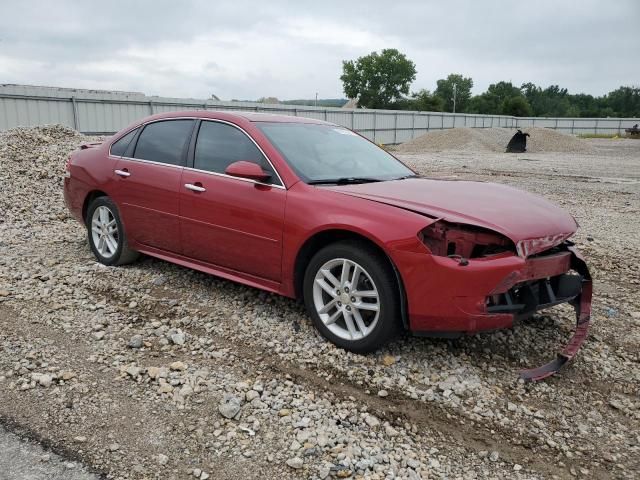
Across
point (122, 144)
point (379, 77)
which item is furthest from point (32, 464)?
point (379, 77)

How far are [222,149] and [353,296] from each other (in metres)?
1.87

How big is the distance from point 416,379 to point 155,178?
3024mm

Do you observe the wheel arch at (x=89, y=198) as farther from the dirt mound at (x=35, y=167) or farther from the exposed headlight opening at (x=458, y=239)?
the exposed headlight opening at (x=458, y=239)

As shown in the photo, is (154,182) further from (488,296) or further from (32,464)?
(488,296)

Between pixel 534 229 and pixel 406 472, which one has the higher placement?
pixel 534 229

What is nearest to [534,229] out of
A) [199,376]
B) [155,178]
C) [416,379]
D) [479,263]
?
[479,263]

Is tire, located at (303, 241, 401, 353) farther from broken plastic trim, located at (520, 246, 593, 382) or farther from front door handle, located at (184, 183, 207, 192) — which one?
front door handle, located at (184, 183, 207, 192)

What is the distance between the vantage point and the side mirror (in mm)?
4194

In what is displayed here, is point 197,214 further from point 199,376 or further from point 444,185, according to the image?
point 444,185

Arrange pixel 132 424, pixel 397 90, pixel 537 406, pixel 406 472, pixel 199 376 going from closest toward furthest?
pixel 406 472 < pixel 132 424 < pixel 537 406 < pixel 199 376 < pixel 397 90

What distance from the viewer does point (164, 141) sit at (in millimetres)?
5289

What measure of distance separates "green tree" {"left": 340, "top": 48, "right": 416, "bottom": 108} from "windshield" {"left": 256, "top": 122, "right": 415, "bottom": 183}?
101391mm

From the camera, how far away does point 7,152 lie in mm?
Result: 10305

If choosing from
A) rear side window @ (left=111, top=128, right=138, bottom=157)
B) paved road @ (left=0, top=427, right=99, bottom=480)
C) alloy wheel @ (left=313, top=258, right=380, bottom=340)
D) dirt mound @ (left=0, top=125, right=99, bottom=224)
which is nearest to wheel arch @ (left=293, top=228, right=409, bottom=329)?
alloy wheel @ (left=313, top=258, right=380, bottom=340)
